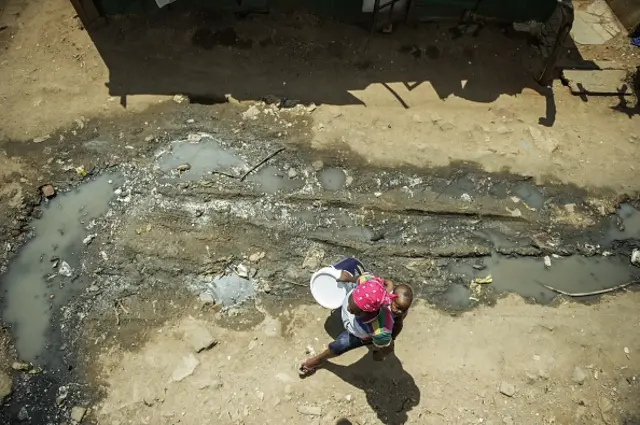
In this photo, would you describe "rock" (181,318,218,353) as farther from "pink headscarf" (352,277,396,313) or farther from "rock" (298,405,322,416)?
"pink headscarf" (352,277,396,313)

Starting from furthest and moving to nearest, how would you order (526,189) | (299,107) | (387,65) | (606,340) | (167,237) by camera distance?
(387,65) < (299,107) < (526,189) < (167,237) < (606,340)

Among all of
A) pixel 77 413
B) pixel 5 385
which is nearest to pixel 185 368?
pixel 77 413

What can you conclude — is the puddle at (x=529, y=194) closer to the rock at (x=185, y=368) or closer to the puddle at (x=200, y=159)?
the puddle at (x=200, y=159)

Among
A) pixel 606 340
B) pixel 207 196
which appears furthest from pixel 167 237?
pixel 606 340

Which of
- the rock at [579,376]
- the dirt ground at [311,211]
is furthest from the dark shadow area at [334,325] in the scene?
the rock at [579,376]

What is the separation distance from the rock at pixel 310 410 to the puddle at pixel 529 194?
11.6ft

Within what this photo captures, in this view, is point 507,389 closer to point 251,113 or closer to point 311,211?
point 311,211

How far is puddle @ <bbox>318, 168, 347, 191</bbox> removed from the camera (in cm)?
588

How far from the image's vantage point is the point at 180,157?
603 cm

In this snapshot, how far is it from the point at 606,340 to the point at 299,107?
179 inches

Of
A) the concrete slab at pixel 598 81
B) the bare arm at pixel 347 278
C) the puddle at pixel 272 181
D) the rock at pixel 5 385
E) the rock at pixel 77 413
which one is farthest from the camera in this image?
the concrete slab at pixel 598 81

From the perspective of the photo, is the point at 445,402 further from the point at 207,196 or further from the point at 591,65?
the point at 591,65

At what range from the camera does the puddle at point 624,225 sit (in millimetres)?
5766

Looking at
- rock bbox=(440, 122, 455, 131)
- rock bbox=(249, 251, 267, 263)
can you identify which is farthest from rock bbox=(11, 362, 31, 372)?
rock bbox=(440, 122, 455, 131)
